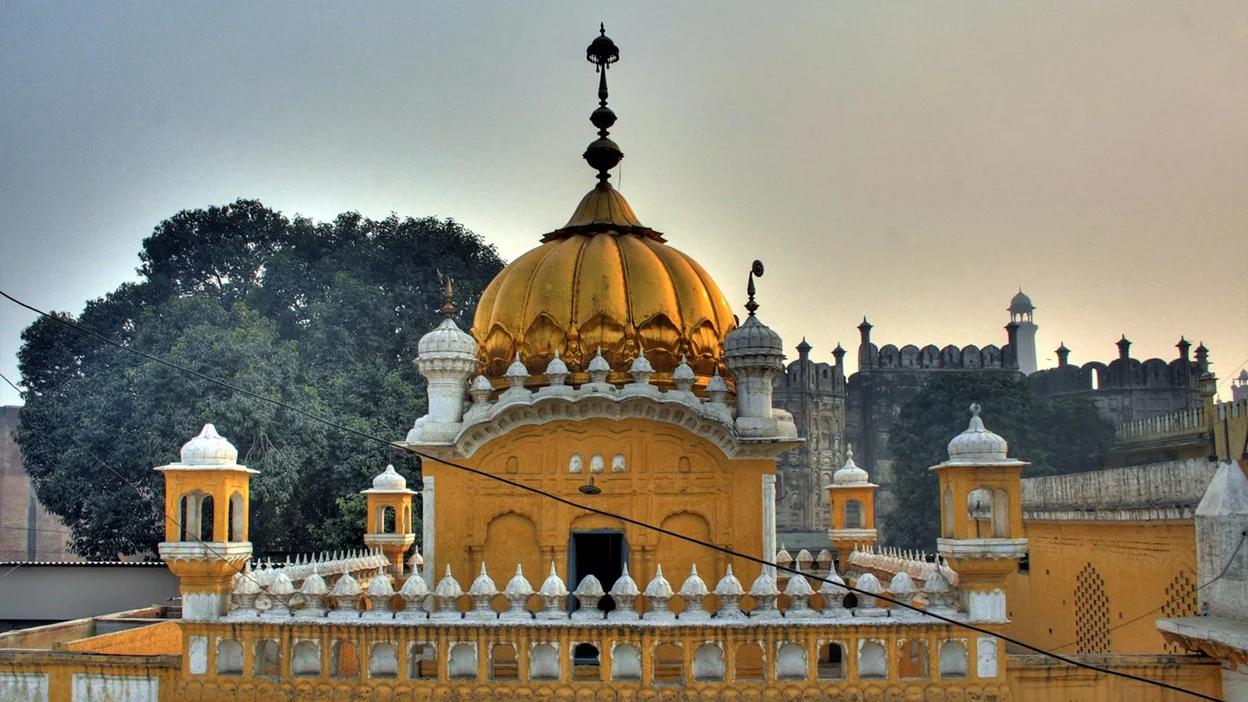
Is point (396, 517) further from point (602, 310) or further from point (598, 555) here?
point (602, 310)

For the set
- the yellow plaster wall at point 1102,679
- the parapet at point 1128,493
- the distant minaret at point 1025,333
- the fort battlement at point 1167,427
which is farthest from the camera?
the distant minaret at point 1025,333

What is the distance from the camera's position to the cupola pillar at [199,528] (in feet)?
39.0

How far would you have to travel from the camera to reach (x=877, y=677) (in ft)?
38.3

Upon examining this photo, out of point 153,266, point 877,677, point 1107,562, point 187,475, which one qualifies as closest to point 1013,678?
point 877,677

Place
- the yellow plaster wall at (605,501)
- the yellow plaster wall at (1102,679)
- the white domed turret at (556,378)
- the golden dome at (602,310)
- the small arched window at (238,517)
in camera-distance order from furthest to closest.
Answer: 1. the golden dome at (602,310)
2. the yellow plaster wall at (605,501)
3. the white domed turret at (556,378)
4. the small arched window at (238,517)
5. the yellow plaster wall at (1102,679)

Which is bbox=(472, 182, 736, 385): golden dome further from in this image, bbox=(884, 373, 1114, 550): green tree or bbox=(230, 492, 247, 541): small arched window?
bbox=(884, 373, 1114, 550): green tree

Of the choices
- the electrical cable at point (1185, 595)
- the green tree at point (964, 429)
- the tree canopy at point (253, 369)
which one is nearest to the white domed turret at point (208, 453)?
the electrical cable at point (1185, 595)

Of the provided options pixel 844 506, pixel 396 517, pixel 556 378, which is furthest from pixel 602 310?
pixel 844 506

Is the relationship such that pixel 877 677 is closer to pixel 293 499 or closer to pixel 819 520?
pixel 293 499

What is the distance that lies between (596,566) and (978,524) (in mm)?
4833

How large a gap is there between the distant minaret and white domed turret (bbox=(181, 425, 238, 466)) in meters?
48.2

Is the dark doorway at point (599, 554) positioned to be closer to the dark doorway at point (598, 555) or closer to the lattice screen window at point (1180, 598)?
the dark doorway at point (598, 555)

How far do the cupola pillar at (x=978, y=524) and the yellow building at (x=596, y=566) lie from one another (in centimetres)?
3

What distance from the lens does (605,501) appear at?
13.8 meters
